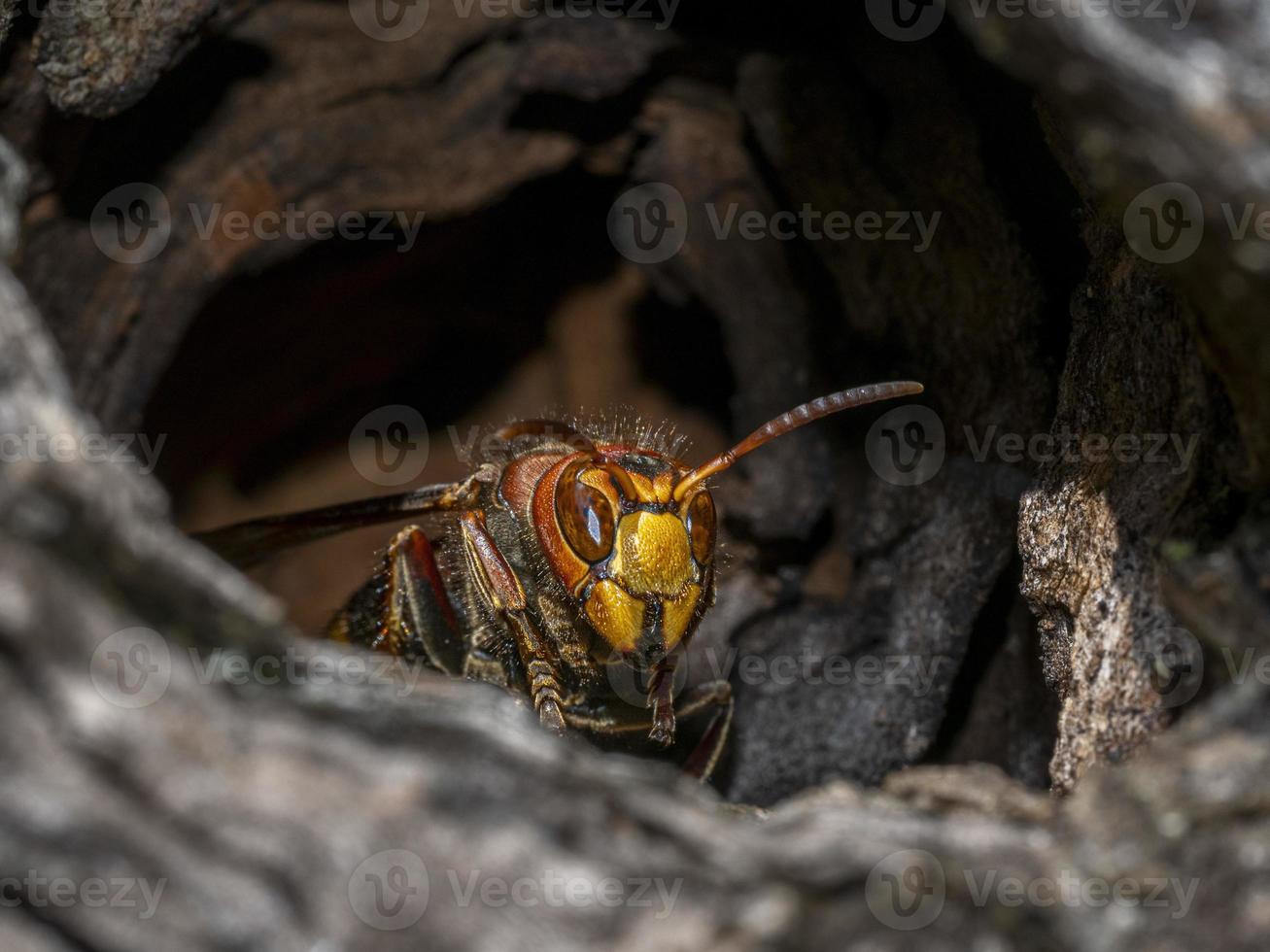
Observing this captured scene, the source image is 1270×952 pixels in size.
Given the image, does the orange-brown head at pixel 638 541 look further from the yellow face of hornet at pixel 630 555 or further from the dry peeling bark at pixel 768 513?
the dry peeling bark at pixel 768 513

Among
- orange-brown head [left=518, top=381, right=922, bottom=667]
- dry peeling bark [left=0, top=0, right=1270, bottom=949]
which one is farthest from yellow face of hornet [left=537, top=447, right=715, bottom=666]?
dry peeling bark [left=0, top=0, right=1270, bottom=949]

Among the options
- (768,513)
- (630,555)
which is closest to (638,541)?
(630,555)

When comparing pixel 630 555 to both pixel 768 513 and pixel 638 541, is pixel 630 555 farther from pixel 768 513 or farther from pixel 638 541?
pixel 768 513

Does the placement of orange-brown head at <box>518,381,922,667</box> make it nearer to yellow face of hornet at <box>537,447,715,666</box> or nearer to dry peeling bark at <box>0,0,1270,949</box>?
yellow face of hornet at <box>537,447,715,666</box>

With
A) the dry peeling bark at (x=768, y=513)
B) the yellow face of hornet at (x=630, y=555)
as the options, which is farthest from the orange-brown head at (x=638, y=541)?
the dry peeling bark at (x=768, y=513)

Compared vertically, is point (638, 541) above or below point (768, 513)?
above

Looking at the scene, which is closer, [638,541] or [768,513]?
[638,541]
